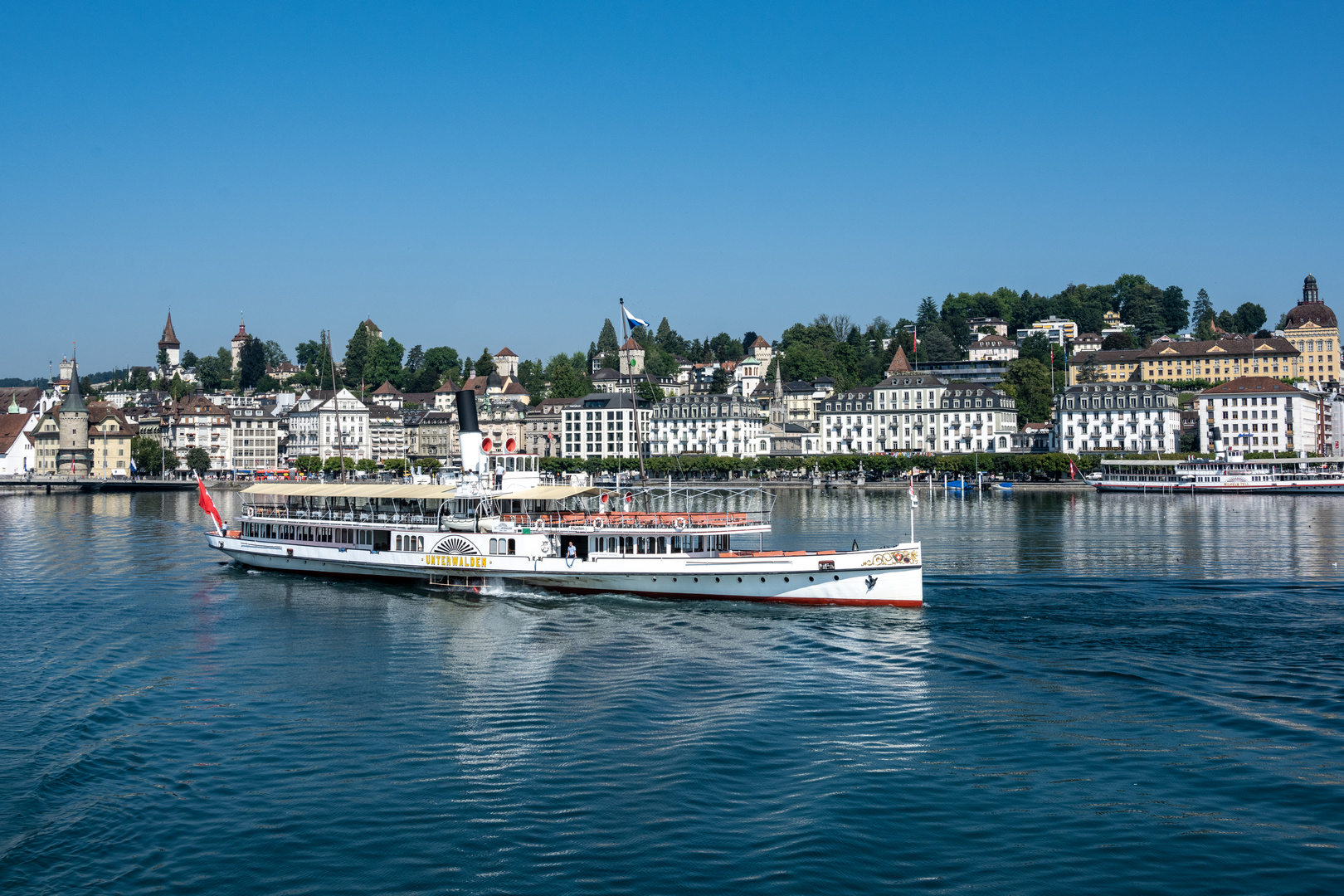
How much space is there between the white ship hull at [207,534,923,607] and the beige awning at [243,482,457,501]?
99.0 inches

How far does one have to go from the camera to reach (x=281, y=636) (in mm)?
34750

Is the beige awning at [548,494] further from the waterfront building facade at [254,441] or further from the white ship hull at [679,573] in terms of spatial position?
the waterfront building facade at [254,441]

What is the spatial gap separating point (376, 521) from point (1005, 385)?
130808mm

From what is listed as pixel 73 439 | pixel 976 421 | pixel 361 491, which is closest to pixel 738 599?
pixel 361 491

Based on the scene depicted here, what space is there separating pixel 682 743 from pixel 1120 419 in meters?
124

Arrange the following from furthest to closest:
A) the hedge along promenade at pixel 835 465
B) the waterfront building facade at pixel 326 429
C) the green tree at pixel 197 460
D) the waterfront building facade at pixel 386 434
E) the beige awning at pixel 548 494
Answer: the waterfront building facade at pixel 386 434 < the waterfront building facade at pixel 326 429 < the green tree at pixel 197 460 < the hedge along promenade at pixel 835 465 < the beige awning at pixel 548 494

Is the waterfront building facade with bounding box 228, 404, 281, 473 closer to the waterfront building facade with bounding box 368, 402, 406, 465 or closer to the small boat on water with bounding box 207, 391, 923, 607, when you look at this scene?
the waterfront building facade with bounding box 368, 402, 406, 465

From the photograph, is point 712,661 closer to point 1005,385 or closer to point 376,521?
point 376,521

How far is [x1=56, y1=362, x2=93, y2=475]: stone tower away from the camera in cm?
15325

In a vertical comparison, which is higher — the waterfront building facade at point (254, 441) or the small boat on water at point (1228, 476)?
the waterfront building facade at point (254, 441)

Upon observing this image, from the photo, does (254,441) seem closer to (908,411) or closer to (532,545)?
(908,411)

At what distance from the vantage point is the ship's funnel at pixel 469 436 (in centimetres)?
4694

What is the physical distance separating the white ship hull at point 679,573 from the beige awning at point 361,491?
2514mm

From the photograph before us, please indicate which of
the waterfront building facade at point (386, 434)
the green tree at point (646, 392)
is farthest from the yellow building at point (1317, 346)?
the waterfront building facade at point (386, 434)
